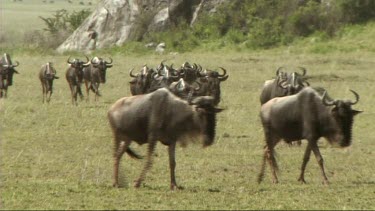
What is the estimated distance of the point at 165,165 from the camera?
39.7 ft

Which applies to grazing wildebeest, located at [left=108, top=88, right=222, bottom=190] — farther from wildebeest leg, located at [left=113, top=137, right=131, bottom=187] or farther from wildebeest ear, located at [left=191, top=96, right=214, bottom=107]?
wildebeest leg, located at [left=113, top=137, right=131, bottom=187]

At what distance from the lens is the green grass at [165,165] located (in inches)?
343

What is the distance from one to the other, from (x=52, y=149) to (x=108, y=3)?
3691cm

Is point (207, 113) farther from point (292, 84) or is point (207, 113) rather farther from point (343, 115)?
point (292, 84)

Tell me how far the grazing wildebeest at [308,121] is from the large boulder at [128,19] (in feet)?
110

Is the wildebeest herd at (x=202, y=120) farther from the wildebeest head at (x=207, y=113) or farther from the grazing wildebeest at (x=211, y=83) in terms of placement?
the grazing wildebeest at (x=211, y=83)

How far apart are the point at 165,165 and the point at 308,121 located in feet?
8.07

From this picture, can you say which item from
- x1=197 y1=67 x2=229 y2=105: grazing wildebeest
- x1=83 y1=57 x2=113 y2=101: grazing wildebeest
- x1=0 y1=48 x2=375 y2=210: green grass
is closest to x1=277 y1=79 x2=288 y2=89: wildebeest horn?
x1=0 y1=48 x2=375 y2=210: green grass

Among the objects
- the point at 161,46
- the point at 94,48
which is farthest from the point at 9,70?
the point at 94,48

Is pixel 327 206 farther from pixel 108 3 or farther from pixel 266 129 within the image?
pixel 108 3

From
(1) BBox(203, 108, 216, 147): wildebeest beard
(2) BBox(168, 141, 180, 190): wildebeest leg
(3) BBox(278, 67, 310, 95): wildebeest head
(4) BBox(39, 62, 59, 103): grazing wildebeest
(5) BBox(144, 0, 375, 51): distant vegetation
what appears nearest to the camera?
(2) BBox(168, 141, 180, 190): wildebeest leg

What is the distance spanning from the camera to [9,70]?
22812 mm

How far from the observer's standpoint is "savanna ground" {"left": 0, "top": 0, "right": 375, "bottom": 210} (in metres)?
8.73

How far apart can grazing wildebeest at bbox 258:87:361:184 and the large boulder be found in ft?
110
